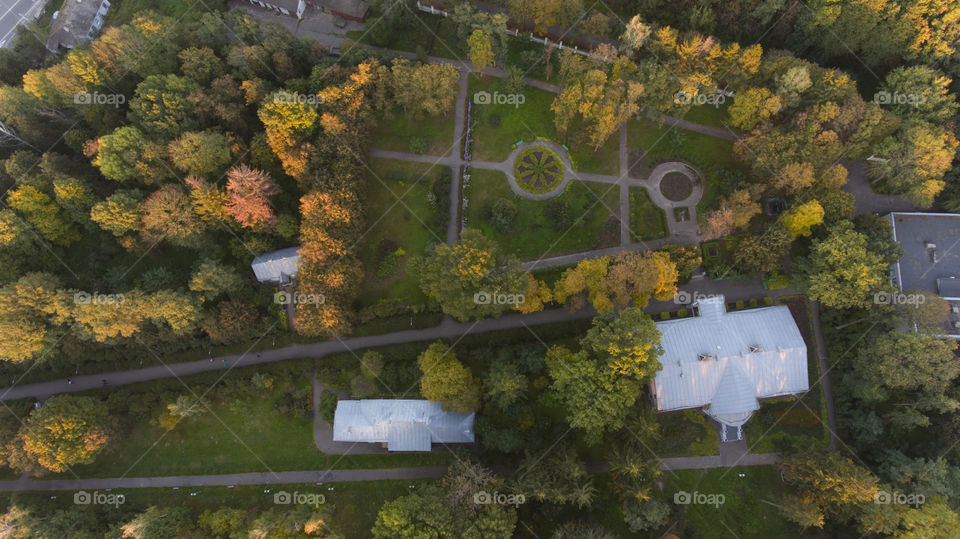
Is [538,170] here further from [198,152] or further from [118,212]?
[118,212]

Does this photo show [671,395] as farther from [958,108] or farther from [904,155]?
[958,108]

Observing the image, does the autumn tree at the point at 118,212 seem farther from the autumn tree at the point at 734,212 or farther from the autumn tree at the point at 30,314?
the autumn tree at the point at 734,212

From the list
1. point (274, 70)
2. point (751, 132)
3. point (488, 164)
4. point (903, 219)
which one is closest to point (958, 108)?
point (903, 219)

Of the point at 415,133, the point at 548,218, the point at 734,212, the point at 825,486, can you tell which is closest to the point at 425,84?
the point at 415,133

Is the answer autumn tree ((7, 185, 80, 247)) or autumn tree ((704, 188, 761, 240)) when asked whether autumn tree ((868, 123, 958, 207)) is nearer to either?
autumn tree ((704, 188, 761, 240))

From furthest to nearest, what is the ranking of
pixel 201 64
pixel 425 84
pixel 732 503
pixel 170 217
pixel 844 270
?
pixel 201 64, pixel 425 84, pixel 170 217, pixel 732 503, pixel 844 270

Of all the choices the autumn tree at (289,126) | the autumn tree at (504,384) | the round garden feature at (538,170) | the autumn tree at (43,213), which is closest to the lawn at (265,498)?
the autumn tree at (504,384)
